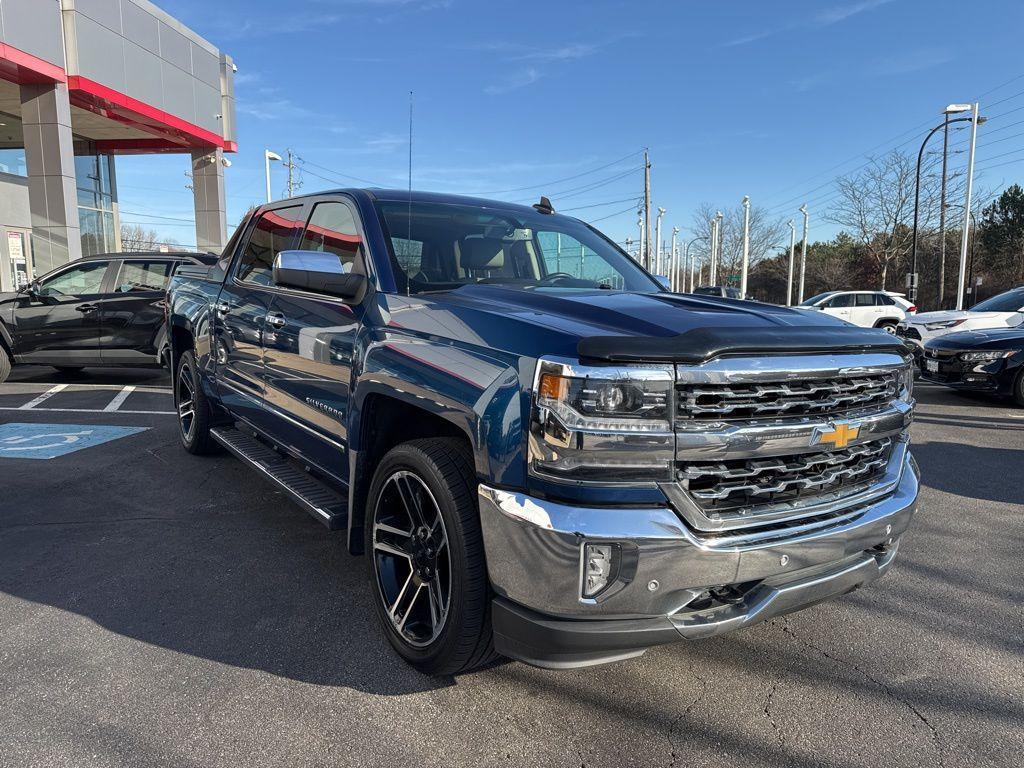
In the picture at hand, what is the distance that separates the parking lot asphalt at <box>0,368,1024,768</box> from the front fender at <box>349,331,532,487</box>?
0.94 meters

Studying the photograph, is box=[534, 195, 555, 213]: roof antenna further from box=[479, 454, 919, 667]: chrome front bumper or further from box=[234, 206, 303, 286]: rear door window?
box=[479, 454, 919, 667]: chrome front bumper

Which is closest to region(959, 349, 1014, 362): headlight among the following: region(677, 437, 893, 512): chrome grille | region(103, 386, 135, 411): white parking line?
region(677, 437, 893, 512): chrome grille

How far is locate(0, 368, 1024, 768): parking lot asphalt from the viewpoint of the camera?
2244 mm

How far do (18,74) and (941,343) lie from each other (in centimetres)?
1833

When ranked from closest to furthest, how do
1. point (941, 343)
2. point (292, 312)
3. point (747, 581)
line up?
point (747, 581)
point (292, 312)
point (941, 343)

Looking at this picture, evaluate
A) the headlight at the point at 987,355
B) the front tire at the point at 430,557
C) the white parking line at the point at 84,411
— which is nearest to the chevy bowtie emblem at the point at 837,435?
the front tire at the point at 430,557

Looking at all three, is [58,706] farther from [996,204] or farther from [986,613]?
[996,204]

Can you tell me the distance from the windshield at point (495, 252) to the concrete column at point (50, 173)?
51.5 feet

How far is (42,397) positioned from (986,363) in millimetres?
12141

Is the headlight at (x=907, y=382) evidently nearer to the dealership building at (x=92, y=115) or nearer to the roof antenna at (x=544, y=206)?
the roof antenna at (x=544, y=206)

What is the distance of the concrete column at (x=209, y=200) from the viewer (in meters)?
22.3

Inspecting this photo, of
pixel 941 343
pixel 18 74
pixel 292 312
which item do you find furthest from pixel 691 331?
pixel 18 74

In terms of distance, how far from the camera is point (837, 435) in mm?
2322

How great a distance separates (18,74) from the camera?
1498 centimetres
